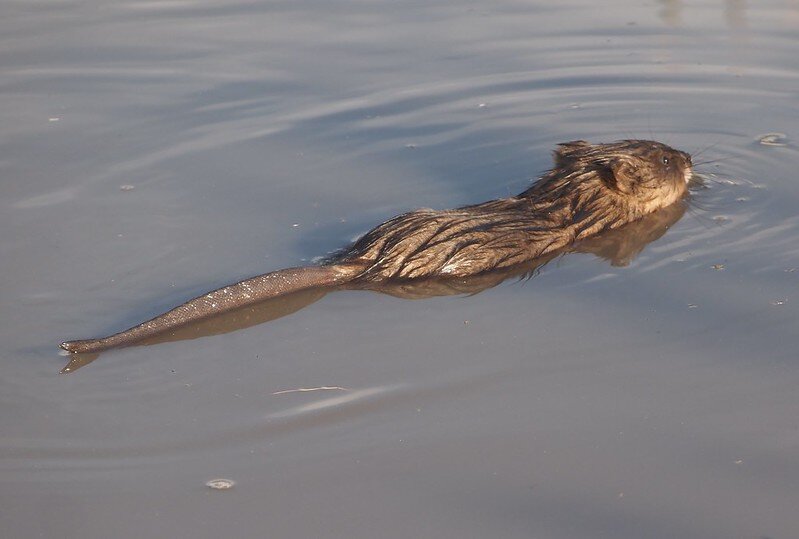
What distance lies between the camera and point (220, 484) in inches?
142

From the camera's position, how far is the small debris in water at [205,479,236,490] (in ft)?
11.8

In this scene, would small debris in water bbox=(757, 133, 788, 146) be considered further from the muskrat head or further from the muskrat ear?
the muskrat ear

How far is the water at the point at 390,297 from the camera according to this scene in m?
3.54

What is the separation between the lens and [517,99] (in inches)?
279

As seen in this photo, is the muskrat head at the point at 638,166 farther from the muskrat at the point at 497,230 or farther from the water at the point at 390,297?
the water at the point at 390,297

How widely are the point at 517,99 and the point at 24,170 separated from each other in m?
2.96

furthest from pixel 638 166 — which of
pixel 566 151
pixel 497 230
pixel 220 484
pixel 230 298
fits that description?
pixel 220 484

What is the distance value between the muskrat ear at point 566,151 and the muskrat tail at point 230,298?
141 centimetres

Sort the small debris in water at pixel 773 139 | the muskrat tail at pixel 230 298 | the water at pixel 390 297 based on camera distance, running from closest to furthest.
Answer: the water at pixel 390 297, the muskrat tail at pixel 230 298, the small debris in water at pixel 773 139

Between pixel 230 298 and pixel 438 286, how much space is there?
952mm

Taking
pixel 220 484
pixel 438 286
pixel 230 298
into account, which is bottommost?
pixel 220 484

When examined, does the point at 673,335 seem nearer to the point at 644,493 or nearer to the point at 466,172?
the point at 644,493

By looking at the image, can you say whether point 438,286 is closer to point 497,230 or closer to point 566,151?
point 497,230

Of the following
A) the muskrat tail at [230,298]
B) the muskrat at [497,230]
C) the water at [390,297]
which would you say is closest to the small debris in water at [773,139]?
the water at [390,297]
